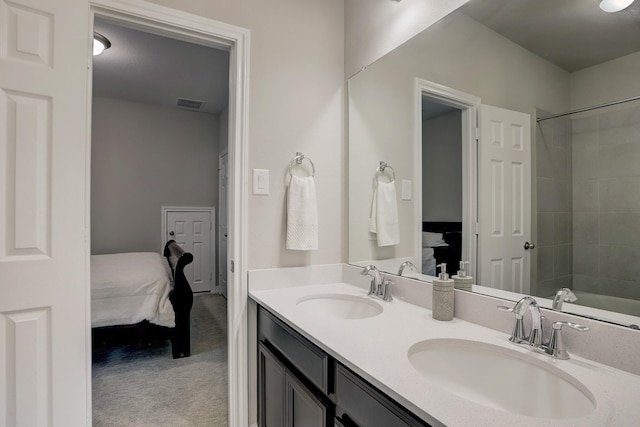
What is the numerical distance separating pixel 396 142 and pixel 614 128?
0.90 meters

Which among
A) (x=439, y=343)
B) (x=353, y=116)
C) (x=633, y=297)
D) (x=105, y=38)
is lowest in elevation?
(x=439, y=343)

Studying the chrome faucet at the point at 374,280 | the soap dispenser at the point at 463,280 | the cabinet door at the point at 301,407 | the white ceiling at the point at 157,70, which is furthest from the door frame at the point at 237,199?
the white ceiling at the point at 157,70

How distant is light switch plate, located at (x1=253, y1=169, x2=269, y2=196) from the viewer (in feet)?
5.41

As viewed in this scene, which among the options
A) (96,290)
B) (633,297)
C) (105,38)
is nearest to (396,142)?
(633,297)

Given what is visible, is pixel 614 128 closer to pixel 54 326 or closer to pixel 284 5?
pixel 284 5

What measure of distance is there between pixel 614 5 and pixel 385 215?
3.68 feet

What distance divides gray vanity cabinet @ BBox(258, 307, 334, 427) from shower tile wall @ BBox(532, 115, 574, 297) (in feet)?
2.47

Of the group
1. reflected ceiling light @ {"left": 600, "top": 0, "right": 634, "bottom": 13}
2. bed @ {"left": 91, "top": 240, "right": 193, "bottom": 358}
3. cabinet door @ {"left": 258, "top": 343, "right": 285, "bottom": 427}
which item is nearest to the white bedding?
bed @ {"left": 91, "top": 240, "right": 193, "bottom": 358}

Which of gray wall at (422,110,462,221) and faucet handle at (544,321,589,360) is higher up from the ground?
gray wall at (422,110,462,221)

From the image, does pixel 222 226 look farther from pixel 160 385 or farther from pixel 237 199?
pixel 237 199

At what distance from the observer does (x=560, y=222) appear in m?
1.03

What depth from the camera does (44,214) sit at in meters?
1.29

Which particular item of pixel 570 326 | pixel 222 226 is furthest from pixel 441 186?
pixel 222 226

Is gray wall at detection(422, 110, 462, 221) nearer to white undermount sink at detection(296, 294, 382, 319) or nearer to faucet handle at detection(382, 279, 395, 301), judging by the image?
faucet handle at detection(382, 279, 395, 301)
